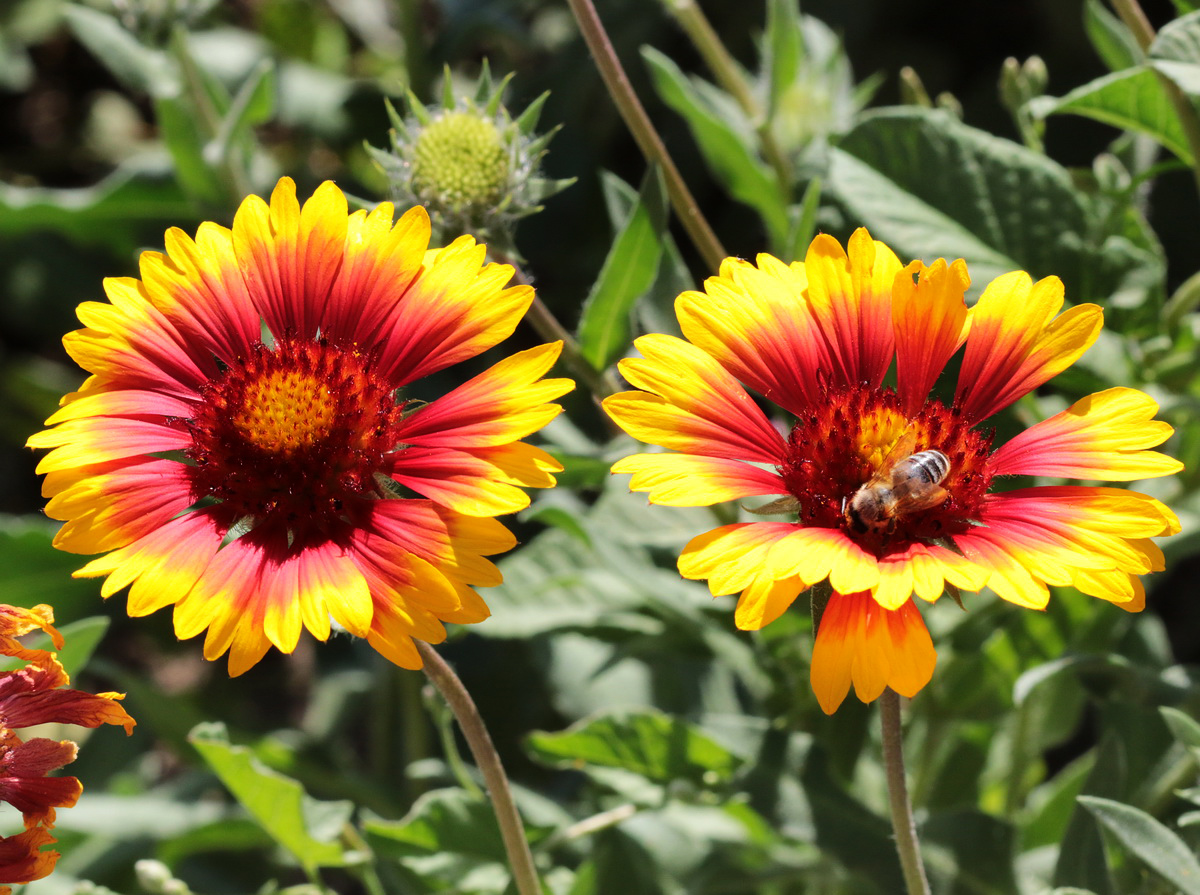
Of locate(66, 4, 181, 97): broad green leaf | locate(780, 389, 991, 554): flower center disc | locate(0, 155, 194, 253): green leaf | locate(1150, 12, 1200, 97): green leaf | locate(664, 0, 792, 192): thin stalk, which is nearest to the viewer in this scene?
locate(780, 389, 991, 554): flower center disc

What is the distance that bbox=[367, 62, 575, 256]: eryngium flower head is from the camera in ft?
4.22

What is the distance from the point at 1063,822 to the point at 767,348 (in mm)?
955

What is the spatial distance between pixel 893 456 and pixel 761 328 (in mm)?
168

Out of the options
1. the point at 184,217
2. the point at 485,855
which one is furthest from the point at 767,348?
the point at 184,217

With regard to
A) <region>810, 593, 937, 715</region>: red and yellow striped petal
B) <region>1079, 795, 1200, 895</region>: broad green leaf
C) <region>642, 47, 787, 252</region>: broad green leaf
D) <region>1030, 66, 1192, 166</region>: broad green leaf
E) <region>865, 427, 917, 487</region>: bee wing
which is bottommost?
<region>1079, 795, 1200, 895</region>: broad green leaf

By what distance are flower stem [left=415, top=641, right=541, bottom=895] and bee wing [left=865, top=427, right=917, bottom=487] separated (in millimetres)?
396

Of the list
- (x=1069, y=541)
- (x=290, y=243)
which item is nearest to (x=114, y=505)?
(x=290, y=243)

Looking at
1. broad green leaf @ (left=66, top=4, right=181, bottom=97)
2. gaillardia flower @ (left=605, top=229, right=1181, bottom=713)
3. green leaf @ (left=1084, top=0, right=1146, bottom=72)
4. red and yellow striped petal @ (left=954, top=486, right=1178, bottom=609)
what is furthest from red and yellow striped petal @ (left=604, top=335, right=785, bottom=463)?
broad green leaf @ (left=66, top=4, right=181, bottom=97)

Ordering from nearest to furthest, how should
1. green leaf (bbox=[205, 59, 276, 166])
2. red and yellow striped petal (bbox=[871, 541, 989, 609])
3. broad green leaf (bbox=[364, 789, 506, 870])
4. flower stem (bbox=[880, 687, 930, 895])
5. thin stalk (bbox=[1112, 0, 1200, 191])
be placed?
1. red and yellow striped petal (bbox=[871, 541, 989, 609])
2. flower stem (bbox=[880, 687, 930, 895])
3. thin stalk (bbox=[1112, 0, 1200, 191])
4. broad green leaf (bbox=[364, 789, 506, 870])
5. green leaf (bbox=[205, 59, 276, 166])

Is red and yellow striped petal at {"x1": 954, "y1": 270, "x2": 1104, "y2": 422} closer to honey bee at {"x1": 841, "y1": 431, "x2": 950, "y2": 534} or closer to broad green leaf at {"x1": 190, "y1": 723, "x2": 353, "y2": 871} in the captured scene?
honey bee at {"x1": 841, "y1": 431, "x2": 950, "y2": 534}

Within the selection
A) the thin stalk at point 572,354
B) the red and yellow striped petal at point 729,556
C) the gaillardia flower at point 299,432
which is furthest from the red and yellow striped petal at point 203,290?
the red and yellow striped petal at point 729,556

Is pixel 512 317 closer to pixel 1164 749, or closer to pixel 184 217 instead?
pixel 1164 749

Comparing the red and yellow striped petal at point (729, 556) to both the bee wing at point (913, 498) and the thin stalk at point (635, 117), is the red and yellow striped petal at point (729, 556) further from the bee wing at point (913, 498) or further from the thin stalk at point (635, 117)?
the thin stalk at point (635, 117)

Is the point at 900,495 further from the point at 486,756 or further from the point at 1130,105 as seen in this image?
the point at 1130,105
